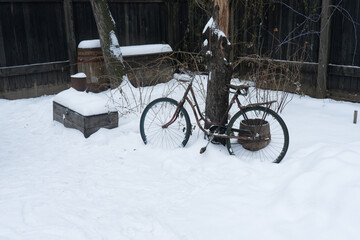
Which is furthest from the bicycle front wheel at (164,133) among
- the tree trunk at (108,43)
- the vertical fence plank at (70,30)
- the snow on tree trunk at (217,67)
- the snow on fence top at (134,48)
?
the vertical fence plank at (70,30)

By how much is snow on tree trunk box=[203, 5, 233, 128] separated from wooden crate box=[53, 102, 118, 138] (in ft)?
5.46

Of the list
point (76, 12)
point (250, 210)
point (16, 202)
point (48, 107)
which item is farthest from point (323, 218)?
point (76, 12)

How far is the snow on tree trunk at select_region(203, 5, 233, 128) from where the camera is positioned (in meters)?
4.75

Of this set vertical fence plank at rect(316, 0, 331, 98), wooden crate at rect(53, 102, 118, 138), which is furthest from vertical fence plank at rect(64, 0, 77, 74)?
vertical fence plank at rect(316, 0, 331, 98)

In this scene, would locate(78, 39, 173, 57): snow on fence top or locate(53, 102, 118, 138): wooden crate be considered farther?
locate(78, 39, 173, 57): snow on fence top

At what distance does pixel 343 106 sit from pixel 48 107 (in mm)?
5427

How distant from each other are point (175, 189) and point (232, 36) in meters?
5.45

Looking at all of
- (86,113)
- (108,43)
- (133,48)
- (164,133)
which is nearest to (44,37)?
(108,43)

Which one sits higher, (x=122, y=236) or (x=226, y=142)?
(x=226, y=142)

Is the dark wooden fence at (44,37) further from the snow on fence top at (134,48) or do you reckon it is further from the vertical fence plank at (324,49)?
the vertical fence plank at (324,49)

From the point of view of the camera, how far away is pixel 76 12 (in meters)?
8.70

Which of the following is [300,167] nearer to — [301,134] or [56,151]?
[301,134]

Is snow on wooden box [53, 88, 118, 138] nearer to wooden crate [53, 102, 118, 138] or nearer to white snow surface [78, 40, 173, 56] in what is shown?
wooden crate [53, 102, 118, 138]

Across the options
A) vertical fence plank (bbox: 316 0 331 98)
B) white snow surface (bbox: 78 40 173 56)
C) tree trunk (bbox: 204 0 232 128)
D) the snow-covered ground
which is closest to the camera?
the snow-covered ground
